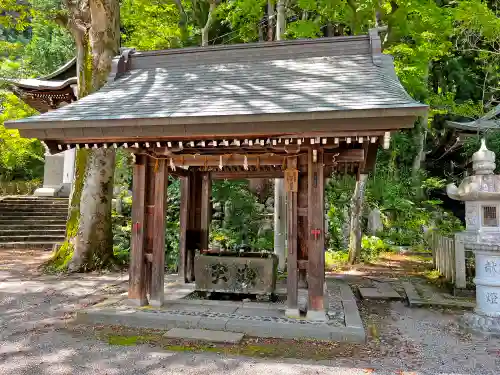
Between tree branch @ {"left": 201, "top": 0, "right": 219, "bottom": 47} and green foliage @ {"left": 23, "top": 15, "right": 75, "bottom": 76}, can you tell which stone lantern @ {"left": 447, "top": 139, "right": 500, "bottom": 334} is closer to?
tree branch @ {"left": 201, "top": 0, "right": 219, "bottom": 47}

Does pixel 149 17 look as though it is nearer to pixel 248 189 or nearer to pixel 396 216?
pixel 248 189

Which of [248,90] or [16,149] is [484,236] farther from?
[16,149]

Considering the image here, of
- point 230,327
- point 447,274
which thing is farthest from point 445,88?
point 230,327

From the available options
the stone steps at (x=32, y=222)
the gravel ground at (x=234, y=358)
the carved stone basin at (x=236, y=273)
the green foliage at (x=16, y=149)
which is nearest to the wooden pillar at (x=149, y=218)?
the carved stone basin at (x=236, y=273)

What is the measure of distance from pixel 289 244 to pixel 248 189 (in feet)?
35.0

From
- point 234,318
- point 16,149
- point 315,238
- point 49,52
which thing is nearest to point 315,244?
point 315,238

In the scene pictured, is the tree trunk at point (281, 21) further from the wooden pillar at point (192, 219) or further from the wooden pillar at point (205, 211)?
the wooden pillar at point (192, 219)

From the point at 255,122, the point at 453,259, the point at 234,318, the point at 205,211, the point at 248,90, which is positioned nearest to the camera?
the point at 255,122

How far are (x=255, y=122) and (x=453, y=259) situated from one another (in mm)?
6140

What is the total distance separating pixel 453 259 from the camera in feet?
28.6

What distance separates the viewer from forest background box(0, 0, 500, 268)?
10.8 meters

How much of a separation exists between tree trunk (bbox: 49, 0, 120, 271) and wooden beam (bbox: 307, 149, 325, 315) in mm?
6515

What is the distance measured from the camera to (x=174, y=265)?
11.4m

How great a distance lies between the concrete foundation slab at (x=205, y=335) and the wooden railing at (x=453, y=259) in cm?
461
